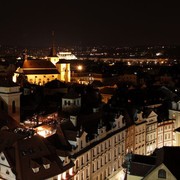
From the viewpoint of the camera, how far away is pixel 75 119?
153ft

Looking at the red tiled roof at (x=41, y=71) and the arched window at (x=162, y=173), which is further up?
the red tiled roof at (x=41, y=71)

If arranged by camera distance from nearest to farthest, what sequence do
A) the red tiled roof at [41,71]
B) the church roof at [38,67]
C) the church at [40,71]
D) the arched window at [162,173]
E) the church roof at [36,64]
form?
the arched window at [162,173] < the church at [40,71] < the red tiled roof at [41,71] < the church roof at [38,67] < the church roof at [36,64]

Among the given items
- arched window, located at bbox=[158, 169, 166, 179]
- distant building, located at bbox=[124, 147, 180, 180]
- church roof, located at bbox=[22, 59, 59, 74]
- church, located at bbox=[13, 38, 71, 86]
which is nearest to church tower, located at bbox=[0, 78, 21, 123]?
distant building, located at bbox=[124, 147, 180, 180]

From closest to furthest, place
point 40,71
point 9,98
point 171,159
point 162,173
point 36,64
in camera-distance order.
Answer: point 162,173, point 171,159, point 9,98, point 40,71, point 36,64

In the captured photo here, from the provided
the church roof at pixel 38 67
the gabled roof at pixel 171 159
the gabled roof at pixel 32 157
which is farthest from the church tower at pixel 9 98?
the church roof at pixel 38 67

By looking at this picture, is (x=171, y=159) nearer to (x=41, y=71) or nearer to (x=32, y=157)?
(x=32, y=157)

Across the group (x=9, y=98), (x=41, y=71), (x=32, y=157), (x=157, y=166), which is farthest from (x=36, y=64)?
(x=157, y=166)

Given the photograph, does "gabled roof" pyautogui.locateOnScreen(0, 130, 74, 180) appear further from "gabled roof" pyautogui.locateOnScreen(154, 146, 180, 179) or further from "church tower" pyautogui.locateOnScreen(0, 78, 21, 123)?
"church tower" pyautogui.locateOnScreen(0, 78, 21, 123)

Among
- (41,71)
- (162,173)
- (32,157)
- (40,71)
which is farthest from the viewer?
(41,71)

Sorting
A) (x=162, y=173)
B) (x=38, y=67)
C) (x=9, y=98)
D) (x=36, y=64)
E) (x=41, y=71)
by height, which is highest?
(x=36, y=64)

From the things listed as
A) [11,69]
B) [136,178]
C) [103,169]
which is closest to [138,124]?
[103,169]

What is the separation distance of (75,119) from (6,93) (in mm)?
12503

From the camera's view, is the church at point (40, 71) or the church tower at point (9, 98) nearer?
the church tower at point (9, 98)

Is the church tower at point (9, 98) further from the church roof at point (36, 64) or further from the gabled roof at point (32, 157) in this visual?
the church roof at point (36, 64)
